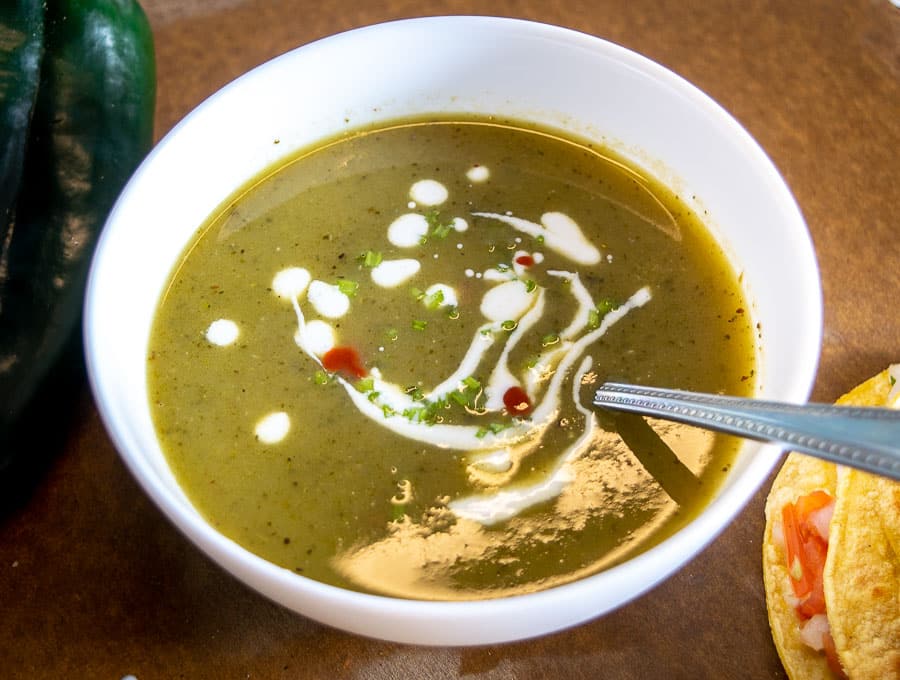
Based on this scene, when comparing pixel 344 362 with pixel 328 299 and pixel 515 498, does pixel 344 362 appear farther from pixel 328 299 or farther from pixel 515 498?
pixel 515 498

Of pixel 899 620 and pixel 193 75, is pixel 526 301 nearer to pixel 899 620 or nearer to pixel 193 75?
pixel 899 620

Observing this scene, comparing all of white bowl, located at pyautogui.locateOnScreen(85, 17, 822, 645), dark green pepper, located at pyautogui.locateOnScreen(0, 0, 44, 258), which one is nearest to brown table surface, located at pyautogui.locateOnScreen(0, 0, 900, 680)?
white bowl, located at pyautogui.locateOnScreen(85, 17, 822, 645)

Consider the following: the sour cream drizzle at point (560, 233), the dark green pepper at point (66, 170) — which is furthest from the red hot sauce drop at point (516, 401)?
the dark green pepper at point (66, 170)

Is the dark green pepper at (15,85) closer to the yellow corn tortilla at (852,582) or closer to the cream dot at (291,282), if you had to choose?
the cream dot at (291,282)

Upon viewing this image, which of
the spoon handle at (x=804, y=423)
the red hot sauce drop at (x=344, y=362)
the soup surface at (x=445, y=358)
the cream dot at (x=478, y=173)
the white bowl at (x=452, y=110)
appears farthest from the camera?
the cream dot at (x=478, y=173)

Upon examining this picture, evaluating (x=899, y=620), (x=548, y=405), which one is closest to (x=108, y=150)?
(x=548, y=405)
